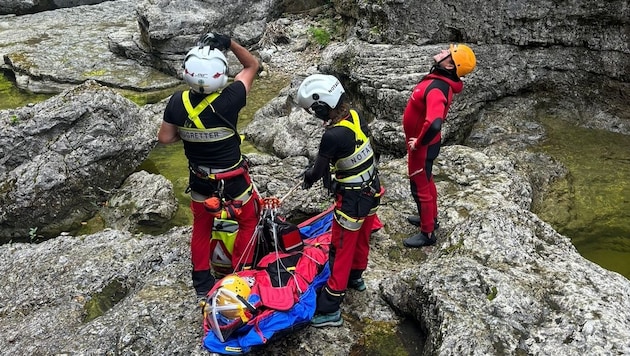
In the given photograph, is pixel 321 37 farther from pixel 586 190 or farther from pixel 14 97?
pixel 586 190

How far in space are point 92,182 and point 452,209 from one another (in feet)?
19.0

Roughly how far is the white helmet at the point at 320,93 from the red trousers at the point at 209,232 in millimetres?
1328

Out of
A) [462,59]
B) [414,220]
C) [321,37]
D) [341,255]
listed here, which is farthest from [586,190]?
[321,37]

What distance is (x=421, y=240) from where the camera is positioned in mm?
6473

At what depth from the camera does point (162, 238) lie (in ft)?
22.5

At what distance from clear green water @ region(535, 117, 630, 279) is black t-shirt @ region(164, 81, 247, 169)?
4.72 meters

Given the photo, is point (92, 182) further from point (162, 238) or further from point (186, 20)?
point (186, 20)

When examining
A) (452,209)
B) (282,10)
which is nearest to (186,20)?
(282,10)

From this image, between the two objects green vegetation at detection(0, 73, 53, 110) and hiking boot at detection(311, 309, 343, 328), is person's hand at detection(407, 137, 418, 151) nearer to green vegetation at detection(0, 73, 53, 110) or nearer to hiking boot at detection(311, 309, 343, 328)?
hiking boot at detection(311, 309, 343, 328)

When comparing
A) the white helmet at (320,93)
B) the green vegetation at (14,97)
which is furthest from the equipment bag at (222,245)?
the green vegetation at (14,97)

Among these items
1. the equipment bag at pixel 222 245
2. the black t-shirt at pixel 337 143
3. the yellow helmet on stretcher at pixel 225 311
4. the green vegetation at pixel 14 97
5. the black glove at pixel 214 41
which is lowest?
the green vegetation at pixel 14 97

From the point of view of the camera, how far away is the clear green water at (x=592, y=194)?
23.3ft

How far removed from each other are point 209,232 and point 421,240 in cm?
252

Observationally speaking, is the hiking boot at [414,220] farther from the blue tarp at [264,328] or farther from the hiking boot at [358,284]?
the blue tarp at [264,328]
